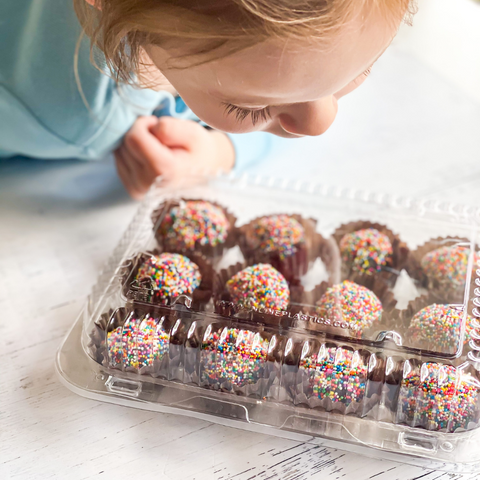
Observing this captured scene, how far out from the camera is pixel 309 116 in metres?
0.46

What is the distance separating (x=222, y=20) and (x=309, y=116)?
13 cm

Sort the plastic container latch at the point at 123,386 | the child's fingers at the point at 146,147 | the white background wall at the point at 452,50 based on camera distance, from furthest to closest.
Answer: the white background wall at the point at 452,50
the child's fingers at the point at 146,147
the plastic container latch at the point at 123,386

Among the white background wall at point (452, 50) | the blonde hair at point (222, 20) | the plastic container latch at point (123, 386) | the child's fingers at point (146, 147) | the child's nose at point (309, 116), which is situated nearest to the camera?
the blonde hair at point (222, 20)

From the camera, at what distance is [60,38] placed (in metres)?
0.66

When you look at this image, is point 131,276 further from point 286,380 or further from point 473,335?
point 473,335

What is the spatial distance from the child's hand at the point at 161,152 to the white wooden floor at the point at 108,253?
0.05 meters

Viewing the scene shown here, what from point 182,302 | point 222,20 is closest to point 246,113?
point 222,20

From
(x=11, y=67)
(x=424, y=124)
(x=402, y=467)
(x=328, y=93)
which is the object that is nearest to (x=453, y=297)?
(x=402, y=467)

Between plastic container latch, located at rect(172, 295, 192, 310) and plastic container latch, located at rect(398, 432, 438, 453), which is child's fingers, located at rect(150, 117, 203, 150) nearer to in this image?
plastic container latch, located at rect(172, 295, 192, 310)

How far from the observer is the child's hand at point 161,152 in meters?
0.85

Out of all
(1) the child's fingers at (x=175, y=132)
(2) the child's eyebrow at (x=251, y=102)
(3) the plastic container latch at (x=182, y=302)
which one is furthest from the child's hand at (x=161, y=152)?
(2) the child's eyebrow at (x=251, y=102)

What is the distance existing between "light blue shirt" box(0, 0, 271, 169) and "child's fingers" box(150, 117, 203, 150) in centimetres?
2

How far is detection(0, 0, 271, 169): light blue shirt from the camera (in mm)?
657

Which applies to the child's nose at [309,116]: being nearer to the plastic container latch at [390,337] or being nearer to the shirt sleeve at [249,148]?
the plastic container latch at [390,337]
